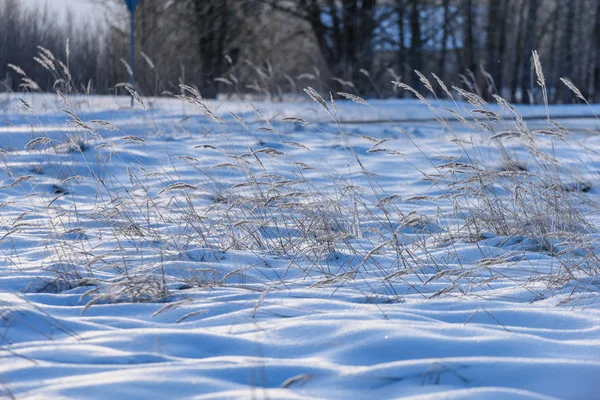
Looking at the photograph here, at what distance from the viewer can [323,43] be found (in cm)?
1881

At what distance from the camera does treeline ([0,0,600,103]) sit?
13.8m

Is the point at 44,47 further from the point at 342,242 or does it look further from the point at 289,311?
the point at 289,311

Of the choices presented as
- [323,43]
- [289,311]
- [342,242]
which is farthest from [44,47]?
[289,311]

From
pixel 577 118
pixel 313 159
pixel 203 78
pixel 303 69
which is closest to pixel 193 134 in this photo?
pixel 313 159

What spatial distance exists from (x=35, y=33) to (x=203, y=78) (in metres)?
4.31

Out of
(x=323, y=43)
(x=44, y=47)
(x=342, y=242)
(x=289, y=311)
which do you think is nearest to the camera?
(x=289, y=311)

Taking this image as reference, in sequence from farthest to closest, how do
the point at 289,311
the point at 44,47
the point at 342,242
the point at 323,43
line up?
the point at 323,43 < the point at 44,47 < the point at 342,242 < the point at 289,311

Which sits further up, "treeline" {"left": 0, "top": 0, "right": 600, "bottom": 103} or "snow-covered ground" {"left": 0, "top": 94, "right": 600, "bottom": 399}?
"treeline" {"left": 0, "top": 0, "right": 600, "bottom": 103}

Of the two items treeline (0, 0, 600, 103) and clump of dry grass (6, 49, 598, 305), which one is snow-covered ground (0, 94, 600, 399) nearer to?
clump of dry grass (6, 49, 598, 305)

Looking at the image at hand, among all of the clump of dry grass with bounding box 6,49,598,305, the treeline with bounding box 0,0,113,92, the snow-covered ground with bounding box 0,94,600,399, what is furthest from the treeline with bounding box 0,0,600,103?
the snow-covered ground with bounding box 0,94,600,399

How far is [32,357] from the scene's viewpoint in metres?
Result: 1.83

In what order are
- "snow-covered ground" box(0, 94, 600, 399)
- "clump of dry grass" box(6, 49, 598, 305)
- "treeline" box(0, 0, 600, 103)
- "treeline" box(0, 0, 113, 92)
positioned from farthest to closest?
"treeline" box(0, 0, 600, 103) → "treeline" box(0, 0, 113, 92) → "clump of dry grass" box(6, 49, 598, 305) → "snow-covered ground" box(0, 94, 600, 399)

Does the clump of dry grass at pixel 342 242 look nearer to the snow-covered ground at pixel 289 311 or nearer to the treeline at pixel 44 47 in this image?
the snow-covered ground at pixel 289 311

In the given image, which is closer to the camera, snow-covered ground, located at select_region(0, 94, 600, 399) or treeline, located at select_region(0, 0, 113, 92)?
snow-covered ground, located at select_region(0, 94, 600, 399)
